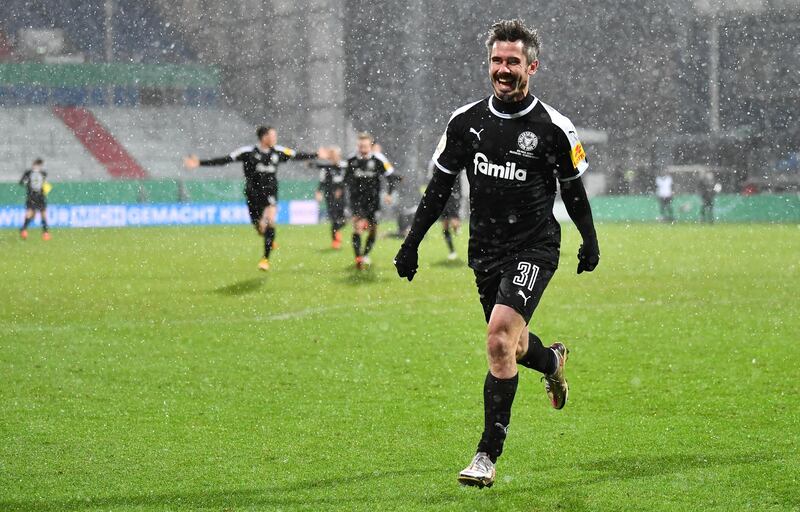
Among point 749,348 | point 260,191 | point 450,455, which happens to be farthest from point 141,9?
point 450,455

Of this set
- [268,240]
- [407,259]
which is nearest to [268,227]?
[268,240]

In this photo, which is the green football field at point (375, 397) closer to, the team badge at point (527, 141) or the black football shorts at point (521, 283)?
the black football shorts at point (521, 283)

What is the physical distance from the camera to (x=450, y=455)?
18.3 ft

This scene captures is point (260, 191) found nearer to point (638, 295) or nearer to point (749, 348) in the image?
point (638, 295)

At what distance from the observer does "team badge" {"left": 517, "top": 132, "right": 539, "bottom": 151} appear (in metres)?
5.25

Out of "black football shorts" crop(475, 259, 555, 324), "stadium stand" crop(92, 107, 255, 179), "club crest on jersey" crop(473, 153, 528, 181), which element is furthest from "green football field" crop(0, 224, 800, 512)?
"stadium stand" crop(92, 107, 255, 179)

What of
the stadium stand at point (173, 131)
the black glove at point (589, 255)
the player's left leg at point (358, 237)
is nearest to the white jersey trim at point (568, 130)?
the black glove at point (589, 255)

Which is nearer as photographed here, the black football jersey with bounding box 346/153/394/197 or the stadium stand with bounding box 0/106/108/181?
the black football jersey with bounding box 346/153/394/197

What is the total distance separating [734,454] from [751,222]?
29270 millimetres

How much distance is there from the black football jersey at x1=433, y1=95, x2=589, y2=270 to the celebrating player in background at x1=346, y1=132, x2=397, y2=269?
1219cm

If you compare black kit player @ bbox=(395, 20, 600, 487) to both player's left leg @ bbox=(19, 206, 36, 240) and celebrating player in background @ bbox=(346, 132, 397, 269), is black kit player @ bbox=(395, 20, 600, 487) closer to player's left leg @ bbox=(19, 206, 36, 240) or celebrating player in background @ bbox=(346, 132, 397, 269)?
celebrating player in background @ bbox=(346, 132, 397, 269)

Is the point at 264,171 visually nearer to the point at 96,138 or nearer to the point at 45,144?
the point at 45,144

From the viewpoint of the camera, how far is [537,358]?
230 inches

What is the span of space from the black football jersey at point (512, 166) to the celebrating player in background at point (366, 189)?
12.2 metres
